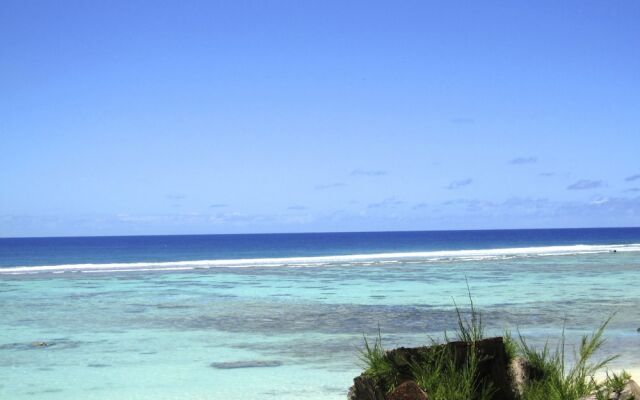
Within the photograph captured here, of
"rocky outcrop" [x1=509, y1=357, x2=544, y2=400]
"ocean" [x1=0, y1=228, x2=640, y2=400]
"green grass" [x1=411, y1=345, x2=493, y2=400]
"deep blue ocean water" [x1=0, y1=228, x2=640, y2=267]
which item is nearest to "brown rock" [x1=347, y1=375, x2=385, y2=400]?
"green grass" [x1=411, y1=345, x2=493, y2=400]

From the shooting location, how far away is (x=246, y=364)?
12.0 meters

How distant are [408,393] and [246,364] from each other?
674 cm

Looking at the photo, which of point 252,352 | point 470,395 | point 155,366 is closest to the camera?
point 470,395

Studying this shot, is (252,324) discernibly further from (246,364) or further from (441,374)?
(441,374)

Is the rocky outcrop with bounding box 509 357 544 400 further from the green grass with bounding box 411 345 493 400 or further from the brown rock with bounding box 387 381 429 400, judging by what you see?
the brown rock with bounding box 387 381 429 400

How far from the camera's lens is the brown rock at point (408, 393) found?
18.4ft

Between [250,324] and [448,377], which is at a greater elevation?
[448,377]

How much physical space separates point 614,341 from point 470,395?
28.3 ft

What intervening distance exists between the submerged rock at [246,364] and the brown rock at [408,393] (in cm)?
637

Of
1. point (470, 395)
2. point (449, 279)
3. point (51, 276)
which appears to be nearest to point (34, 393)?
point (470, 395)

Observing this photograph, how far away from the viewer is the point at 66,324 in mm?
17297

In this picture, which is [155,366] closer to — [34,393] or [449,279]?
[34,393]

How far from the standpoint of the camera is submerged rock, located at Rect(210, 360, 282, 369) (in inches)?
466

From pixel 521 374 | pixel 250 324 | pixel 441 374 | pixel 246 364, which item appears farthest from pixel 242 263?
pixel 441 374
